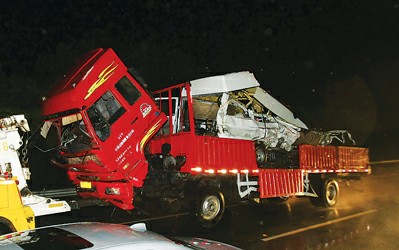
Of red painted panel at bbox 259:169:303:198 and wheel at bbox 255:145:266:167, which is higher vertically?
wheel at bbox 255:145:266:167

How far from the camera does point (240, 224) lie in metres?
9.28

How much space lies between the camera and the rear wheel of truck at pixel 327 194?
1186cm

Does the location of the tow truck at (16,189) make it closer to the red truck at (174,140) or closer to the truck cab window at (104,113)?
the red truck at (174,140)

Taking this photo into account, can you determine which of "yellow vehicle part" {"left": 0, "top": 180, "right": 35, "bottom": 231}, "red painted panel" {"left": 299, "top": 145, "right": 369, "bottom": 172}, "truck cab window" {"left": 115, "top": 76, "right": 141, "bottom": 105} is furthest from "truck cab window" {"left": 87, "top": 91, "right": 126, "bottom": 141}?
"red painted panel" {"left": 299, "top": 145, "right": 369, "bottom": 172}

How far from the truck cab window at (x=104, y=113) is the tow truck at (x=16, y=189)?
1.23m

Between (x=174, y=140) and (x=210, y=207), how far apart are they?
164cm

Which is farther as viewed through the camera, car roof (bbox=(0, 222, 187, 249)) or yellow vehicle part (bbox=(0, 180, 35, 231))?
yellow vehicle part (bbox=(0, 180, 35, 231))

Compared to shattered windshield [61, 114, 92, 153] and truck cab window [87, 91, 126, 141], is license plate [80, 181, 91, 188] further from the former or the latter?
A: truck cab window [87, 91, 126, 141]

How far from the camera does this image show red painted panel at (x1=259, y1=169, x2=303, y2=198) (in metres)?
10.2

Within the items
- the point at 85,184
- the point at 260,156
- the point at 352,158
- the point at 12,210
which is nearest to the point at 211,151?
the point at 260,156

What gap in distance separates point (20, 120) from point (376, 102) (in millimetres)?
37559

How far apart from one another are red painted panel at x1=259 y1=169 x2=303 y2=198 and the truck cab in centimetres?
319

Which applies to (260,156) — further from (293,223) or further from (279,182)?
(293,223)

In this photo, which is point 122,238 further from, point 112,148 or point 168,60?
point 168,60
